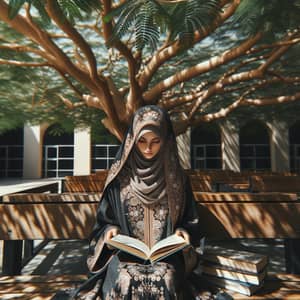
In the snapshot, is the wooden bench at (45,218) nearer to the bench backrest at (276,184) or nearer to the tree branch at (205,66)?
the tree branch at (205,66)

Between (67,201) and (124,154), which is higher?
(124,154)

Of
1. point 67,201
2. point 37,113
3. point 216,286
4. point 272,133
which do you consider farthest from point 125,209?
point 272,133

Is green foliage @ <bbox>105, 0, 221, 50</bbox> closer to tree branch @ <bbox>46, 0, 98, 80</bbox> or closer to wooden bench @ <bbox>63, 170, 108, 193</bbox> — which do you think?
tree branch @ <bbox>46, 0, 98, 80</bbox>

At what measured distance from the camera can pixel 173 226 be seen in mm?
1930

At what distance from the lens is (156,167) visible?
1974 mm

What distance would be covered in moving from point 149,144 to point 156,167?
0.59 ft

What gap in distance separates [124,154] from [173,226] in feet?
2.07

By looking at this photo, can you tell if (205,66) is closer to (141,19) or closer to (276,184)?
(141,19)

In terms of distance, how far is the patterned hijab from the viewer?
6.34ft

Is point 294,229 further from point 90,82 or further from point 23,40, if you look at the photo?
point 23,40

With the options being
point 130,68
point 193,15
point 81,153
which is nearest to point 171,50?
point 130,68

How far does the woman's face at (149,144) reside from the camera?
193 centimetres

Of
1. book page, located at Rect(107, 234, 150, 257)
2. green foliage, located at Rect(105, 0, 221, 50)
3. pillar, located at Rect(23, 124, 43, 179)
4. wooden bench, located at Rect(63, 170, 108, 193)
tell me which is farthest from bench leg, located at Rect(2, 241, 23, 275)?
pillar, located at Rect(23, 124, 43, 179)

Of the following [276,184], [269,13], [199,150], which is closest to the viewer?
[269,13]
